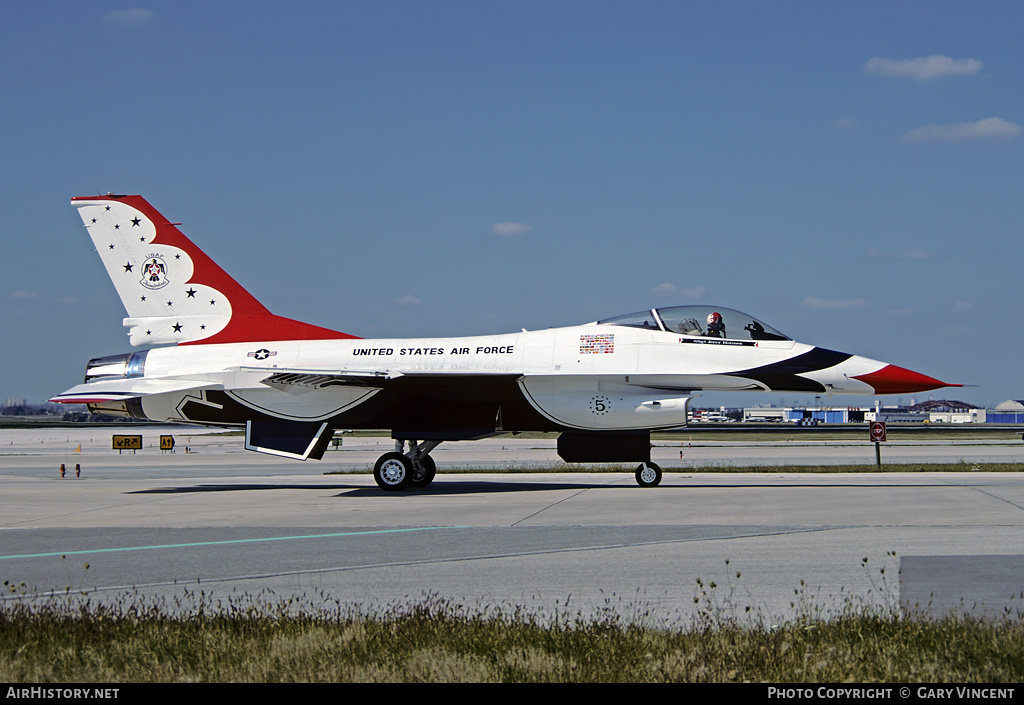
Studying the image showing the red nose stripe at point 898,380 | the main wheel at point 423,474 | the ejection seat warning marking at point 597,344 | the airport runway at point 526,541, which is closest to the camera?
the airport runway at point 526,541

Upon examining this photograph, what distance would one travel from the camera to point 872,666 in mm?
5293

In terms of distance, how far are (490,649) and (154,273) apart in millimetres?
18043

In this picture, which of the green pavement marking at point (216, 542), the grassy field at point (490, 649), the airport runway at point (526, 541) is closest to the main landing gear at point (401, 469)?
the airport runway at point (526, 541)

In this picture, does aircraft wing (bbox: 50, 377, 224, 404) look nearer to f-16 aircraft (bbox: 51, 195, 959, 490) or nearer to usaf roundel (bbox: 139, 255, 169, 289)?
f-16 aircraft (bbox: 51, 195, 959, 490)

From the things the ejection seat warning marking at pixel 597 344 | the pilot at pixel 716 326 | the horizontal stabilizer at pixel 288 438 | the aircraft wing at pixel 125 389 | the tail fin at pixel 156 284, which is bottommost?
the horizontal stabilizer at pixel 288 438

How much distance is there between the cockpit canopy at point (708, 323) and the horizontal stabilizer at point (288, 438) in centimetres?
728

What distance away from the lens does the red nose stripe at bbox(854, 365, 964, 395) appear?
60.9 ft

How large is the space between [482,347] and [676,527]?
327 inches

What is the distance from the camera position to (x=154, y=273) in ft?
70.1

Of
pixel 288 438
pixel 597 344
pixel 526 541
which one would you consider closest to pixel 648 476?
pixel 597 344

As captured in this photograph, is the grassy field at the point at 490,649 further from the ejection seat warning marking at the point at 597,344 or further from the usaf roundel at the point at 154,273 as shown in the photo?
the usaf roundel at the point at 154,273

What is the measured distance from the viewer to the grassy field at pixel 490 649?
17.2 ft

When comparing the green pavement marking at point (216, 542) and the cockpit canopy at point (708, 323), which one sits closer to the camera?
the green pavement marking at point (216, 542)

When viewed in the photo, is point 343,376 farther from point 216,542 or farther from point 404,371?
point 216,542
